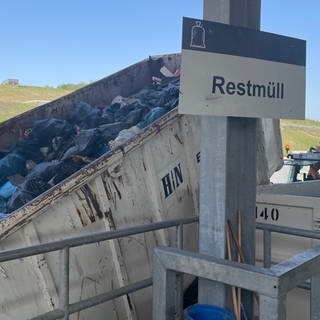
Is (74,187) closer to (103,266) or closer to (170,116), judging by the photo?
(103,266)

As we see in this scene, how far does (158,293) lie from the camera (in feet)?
9.31

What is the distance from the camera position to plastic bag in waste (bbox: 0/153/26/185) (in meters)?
4.82

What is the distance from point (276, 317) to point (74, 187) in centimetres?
190

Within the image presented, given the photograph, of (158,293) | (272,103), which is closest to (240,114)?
(272,103)

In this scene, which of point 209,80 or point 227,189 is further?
point 227,189

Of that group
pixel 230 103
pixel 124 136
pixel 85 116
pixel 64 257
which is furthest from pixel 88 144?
pixel 230 103

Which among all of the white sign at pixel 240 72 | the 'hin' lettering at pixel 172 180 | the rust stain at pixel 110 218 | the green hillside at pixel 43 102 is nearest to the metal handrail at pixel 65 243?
the rust stain at pixel 110 218

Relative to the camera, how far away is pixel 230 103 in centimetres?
297

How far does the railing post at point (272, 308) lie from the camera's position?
2.27m

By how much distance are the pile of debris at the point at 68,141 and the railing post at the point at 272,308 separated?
235 cm

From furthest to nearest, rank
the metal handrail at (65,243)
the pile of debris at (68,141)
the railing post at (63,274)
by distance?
the pile of debris at (68,141) < the railing post at (63,274) < the metal handrail at (65,243)

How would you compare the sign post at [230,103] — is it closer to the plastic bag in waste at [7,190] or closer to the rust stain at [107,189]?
the rust stain at [107,189]

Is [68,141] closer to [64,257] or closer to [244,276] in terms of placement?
[64,257]

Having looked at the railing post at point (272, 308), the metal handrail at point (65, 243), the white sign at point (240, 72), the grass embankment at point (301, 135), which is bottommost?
the grass embankment at point (301, 135)
